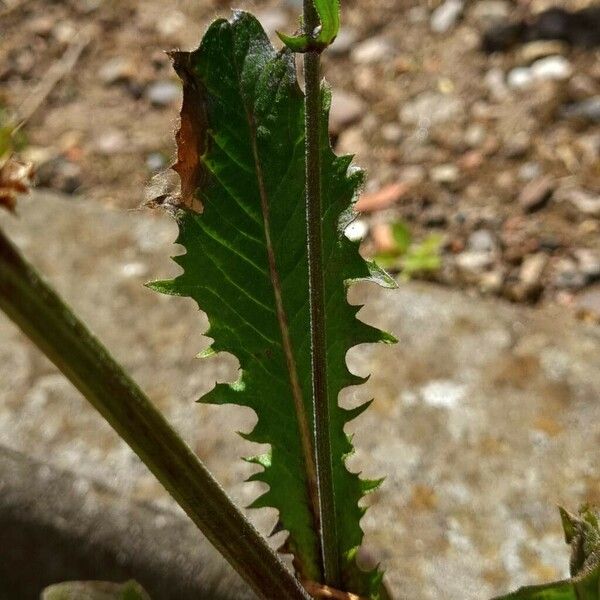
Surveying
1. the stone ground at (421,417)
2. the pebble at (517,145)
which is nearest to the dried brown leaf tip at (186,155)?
the stone ground at (421,417)

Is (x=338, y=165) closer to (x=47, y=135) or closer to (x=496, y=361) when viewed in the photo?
(x=496, y=361)

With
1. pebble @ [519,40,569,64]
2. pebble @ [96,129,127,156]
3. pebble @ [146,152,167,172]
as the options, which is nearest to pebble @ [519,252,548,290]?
pebble @ [519,40,569,64]

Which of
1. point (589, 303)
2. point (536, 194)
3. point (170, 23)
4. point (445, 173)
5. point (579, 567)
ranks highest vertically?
point (170, 23)

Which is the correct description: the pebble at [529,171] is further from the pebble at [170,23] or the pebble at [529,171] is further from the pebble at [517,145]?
the pebble at [170,23]

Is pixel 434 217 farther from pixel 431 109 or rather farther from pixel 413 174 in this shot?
pixel 431 109

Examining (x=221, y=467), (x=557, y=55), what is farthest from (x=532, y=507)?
(x=557, y=55)

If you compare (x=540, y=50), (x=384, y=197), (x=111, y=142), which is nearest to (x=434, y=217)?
(x=384, y=197)
